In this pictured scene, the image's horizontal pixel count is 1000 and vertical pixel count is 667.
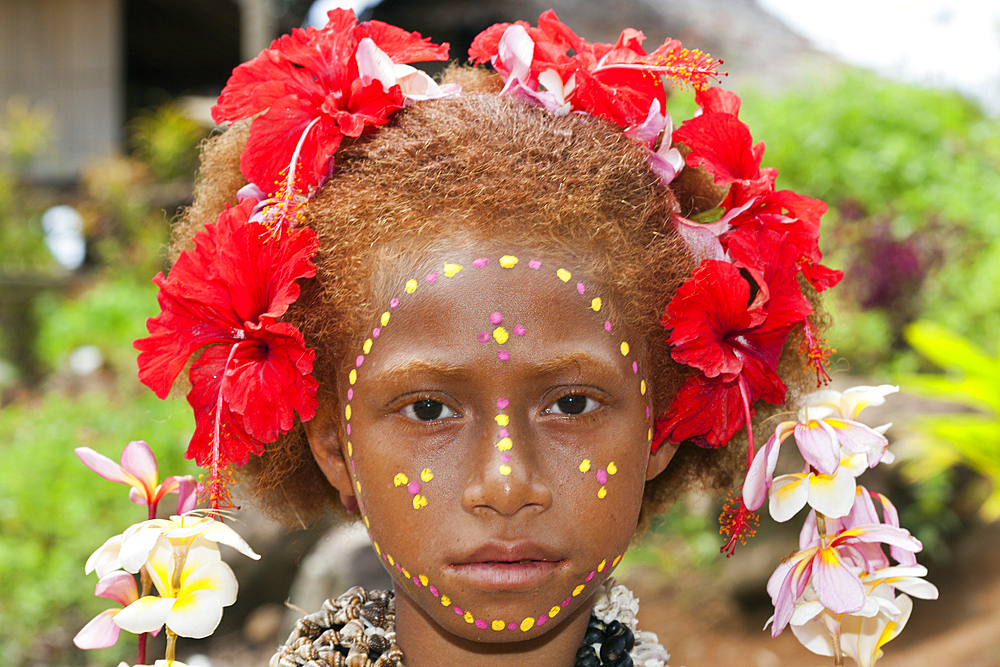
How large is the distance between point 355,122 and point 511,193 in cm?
33

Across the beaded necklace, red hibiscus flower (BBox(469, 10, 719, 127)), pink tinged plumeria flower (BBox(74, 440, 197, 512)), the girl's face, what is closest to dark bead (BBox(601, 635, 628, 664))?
the beaded necklace

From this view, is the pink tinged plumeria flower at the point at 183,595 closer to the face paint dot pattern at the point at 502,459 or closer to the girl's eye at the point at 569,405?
the face paint dot pattern at the point at 502,459

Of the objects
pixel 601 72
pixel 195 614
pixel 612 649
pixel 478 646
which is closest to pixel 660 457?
pixel 612 649

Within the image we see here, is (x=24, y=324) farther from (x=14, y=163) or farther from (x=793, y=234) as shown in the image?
(x=793, y=234)

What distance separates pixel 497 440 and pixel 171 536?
0.53 m

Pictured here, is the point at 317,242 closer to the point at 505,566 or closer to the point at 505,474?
the point at 505,474

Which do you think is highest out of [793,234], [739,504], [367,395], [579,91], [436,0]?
[579,91]

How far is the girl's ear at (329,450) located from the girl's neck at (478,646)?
26cm

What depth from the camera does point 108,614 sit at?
141 cm

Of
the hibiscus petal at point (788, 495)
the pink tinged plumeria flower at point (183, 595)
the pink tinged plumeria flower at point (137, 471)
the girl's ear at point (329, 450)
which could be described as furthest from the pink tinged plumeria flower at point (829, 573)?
the pink tinged plumeria flower at point (137, 471)

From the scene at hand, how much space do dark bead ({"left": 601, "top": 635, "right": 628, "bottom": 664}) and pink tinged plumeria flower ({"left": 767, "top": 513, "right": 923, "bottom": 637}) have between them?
1.11 feet

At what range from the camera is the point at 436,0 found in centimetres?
937

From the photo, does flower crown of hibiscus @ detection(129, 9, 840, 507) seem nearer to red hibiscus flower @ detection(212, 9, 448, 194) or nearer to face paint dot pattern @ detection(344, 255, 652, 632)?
red hibiscus flower @ detection(212, 9, 448, 194)

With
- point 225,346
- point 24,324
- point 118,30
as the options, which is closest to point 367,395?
point 225,346
